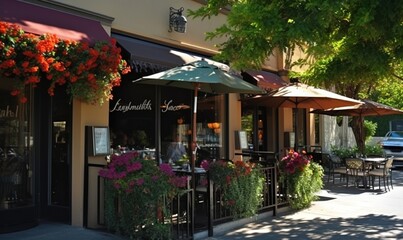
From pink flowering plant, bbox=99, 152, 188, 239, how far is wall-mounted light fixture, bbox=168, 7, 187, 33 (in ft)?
11.5

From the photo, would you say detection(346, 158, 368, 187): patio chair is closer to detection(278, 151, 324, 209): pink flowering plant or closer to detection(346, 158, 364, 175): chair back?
detection(346, 158, 364, 175): chair back

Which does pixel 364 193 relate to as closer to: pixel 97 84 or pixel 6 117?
pixel 97 84

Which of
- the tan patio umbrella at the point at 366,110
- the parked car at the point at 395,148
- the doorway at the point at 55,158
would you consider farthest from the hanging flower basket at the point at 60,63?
the parked car at the point at 395,148

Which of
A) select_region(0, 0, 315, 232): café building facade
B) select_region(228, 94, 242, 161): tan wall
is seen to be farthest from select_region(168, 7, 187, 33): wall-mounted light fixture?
select_region(228, 94, 242, 161): tan wall

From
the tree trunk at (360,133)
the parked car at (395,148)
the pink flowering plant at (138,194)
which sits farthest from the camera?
the parked car at (395,148)

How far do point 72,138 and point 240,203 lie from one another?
289 cm

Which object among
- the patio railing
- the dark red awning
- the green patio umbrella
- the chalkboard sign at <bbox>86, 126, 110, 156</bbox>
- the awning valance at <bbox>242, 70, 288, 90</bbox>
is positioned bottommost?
the patio railing

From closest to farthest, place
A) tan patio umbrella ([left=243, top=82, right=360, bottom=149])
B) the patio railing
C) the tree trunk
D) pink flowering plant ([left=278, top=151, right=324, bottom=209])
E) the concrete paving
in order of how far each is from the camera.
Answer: the patio railing < the concrete paving < pink flowering plant ([left=278, top=151, right=324, bottom=209]) < tan patio umbrella ([left=243, top=82, right=360, bottom=149]) < the tree trunk

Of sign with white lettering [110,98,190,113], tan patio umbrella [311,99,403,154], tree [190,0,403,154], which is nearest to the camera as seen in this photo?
tree [190,0,403,154]

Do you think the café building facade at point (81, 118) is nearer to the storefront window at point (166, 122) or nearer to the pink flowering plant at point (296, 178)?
the storefront window at point (166, 122)

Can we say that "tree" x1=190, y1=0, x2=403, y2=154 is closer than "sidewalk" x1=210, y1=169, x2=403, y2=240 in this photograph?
Yes

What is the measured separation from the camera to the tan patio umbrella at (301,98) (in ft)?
31.3

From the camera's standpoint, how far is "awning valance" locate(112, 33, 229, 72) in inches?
301

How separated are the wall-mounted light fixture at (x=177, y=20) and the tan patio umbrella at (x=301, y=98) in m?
2.50
